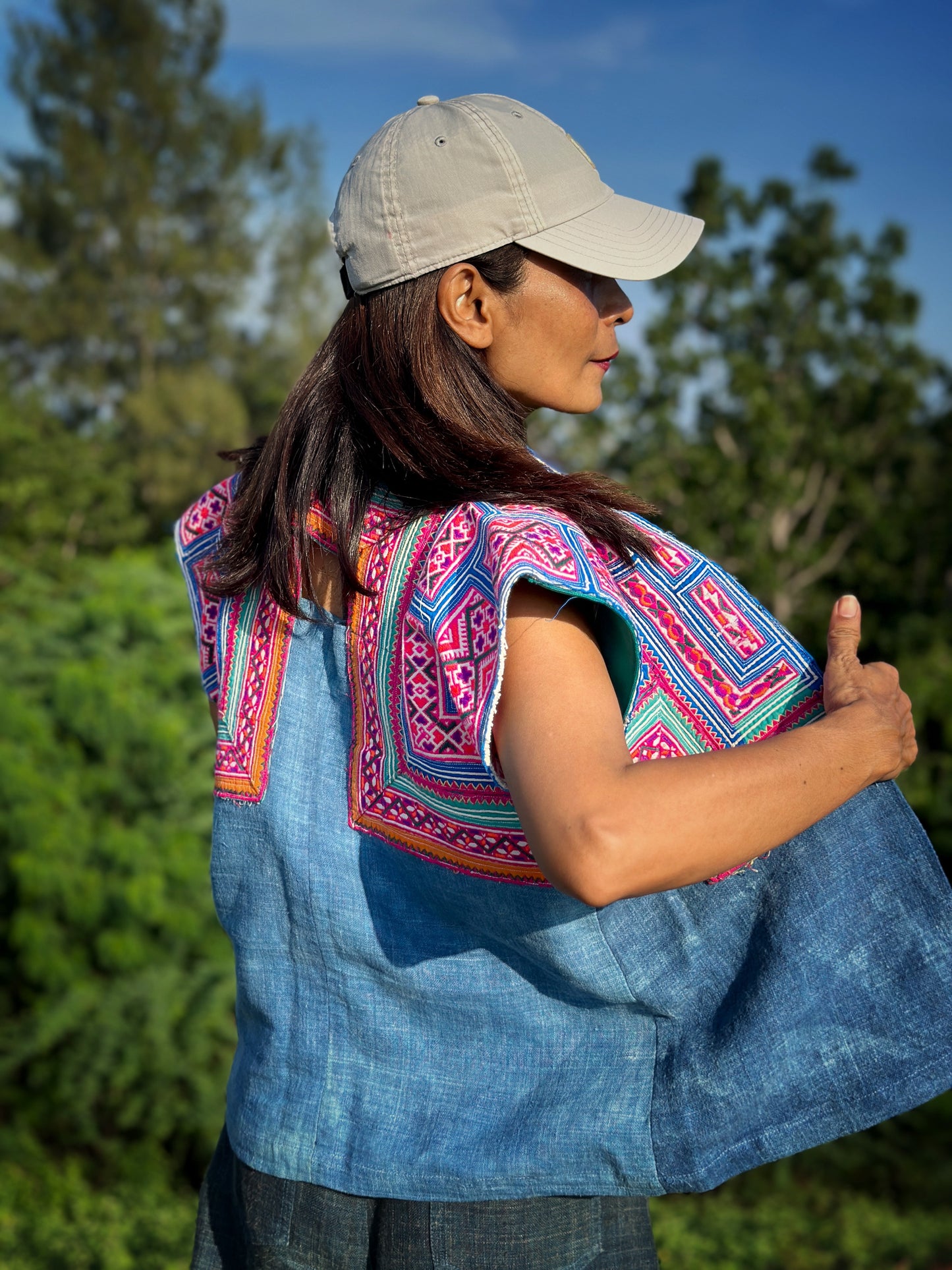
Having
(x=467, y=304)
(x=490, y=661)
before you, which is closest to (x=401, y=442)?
(x=467, y=304)

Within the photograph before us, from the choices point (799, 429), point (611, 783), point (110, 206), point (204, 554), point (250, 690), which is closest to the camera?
point (611, 783)

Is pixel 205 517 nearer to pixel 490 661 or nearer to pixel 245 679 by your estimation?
pixel 245 679

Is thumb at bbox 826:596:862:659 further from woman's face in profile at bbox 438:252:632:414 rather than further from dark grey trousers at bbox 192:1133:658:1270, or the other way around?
dark grey trousers at bbox 192:1133:658:1270

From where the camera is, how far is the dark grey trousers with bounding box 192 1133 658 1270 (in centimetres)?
103

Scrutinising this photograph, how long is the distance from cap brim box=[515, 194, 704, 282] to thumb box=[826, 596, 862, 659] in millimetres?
371

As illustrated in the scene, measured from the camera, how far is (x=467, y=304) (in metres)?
1.04

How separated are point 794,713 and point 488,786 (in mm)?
308

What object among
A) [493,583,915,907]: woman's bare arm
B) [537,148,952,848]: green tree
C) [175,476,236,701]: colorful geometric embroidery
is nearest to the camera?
[493,583,915,907]: woman's bare arm

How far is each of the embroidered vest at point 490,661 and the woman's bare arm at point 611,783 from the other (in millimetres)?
25

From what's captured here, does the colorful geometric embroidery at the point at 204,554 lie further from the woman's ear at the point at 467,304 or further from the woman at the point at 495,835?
the woman's ear at the point at 467,304

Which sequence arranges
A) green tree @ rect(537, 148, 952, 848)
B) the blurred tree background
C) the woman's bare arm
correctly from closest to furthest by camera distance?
the woman's bare arm < the blurred tree background < green tree @ rect(537, 148, 952, 848)

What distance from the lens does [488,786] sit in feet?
3.03

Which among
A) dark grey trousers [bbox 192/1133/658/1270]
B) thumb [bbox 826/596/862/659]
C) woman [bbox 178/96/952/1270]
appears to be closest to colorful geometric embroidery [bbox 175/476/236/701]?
woman [bbox 178/96/952/1270]

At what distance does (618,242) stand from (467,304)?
0.17m
